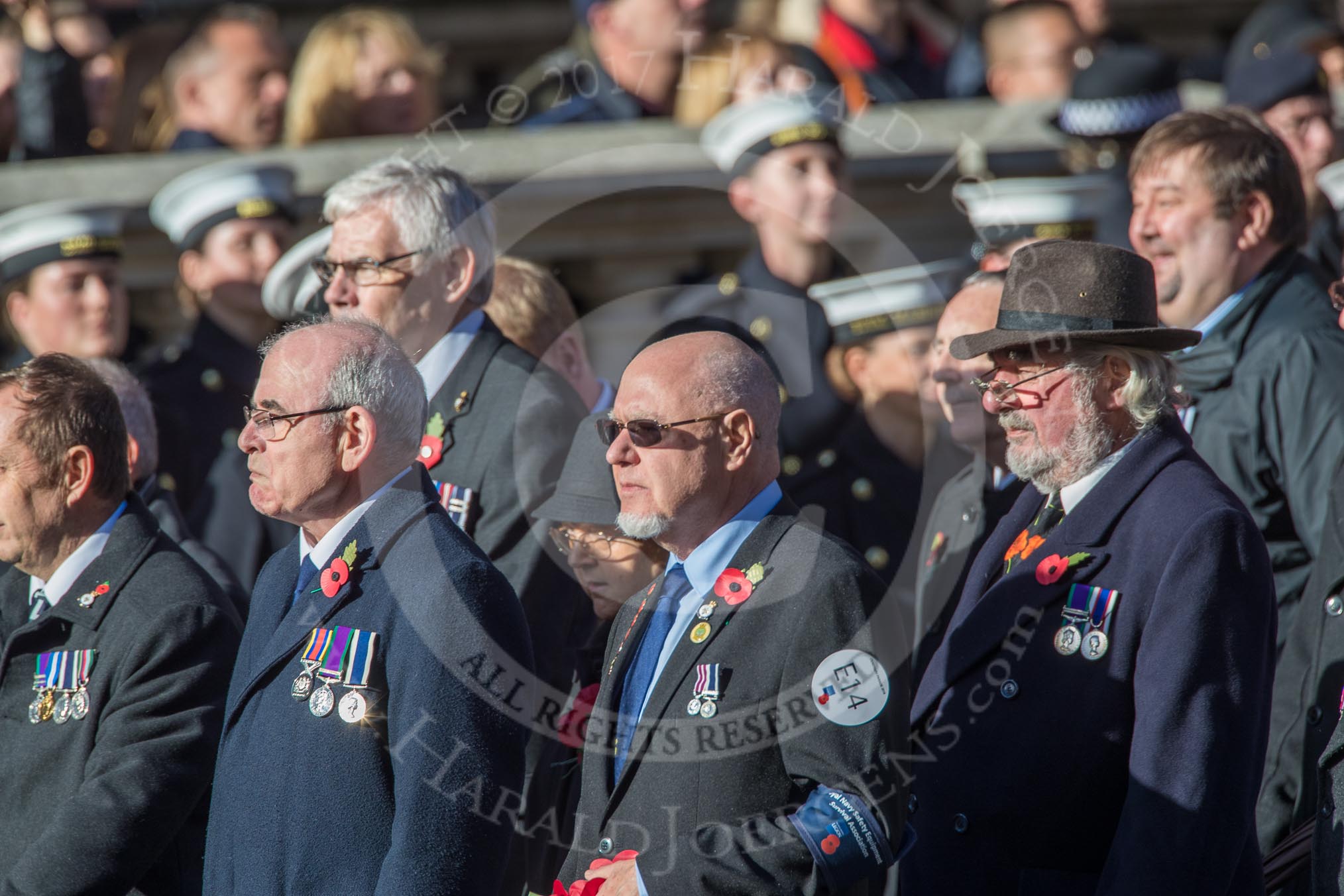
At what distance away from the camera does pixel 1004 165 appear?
26.1ft

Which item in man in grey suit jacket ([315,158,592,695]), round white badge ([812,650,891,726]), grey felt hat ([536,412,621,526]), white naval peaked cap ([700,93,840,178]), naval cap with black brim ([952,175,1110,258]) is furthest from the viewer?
white naval peaked cap ([700,93,840,178])

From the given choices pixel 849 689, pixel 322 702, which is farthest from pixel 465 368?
pixel 849 689

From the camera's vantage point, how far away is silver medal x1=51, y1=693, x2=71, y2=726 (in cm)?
444

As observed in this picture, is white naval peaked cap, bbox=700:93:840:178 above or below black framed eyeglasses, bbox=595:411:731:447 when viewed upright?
above

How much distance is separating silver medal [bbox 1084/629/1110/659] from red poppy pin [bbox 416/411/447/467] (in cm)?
207

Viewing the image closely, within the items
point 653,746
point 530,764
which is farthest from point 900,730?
point 530,764

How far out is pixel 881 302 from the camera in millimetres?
6375

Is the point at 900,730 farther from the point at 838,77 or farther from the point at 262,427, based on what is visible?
the point at 838,77

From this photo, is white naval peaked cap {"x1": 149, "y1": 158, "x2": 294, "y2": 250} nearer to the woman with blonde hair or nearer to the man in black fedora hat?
the woman with blonde hair

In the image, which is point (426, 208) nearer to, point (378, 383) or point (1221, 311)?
point (378, 383)

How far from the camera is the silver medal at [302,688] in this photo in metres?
3.88

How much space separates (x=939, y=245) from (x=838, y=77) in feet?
3.13

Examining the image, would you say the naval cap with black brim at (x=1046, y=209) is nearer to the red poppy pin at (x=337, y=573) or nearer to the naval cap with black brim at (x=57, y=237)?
the red poppy pin at (x=337, y=573)

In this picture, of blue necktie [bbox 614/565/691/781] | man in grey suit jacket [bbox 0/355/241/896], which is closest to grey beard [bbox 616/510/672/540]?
blue necktie [bbox 614/565/691/781]
